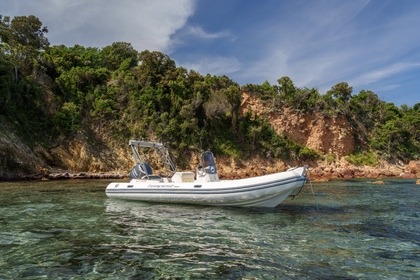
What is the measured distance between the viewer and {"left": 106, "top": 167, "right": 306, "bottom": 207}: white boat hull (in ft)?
36.5

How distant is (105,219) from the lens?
998 centimetres

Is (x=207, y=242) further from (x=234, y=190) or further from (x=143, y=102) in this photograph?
(x=143, y=102)

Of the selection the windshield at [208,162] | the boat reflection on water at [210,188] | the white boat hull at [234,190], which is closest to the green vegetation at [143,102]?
the boat reflection on water at [210,188]

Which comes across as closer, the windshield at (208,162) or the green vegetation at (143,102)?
the windshield at (208,162)

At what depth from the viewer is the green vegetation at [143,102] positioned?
3253 centimetres

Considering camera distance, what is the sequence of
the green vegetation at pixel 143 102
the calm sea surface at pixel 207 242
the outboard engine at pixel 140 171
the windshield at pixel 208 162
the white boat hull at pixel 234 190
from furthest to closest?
the green vegetation at pixel 143 102 → the outboard engine at pixel 140 171 → the windshield at pixel 208 162 → the white boat hull at pixel 234 190 → the calm sea surface at pixel 207 242

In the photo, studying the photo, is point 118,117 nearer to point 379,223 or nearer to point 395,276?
point 379,223

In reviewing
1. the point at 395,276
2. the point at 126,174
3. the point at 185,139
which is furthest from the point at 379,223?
the point at 185,139

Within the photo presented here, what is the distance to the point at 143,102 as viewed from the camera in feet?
124

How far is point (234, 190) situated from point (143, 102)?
2820cm

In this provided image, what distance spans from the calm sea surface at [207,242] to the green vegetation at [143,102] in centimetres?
2308

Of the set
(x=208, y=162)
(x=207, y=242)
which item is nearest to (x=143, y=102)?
(x=208, y=162)

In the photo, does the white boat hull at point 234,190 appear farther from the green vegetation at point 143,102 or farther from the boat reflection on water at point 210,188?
the green vegetation at point 143,102

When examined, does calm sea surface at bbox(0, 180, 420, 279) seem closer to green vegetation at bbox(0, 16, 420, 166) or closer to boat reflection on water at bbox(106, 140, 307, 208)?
boat reflection on water at bbox(106, 140, 307, 208)
